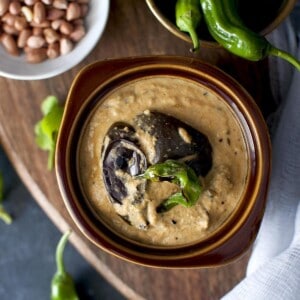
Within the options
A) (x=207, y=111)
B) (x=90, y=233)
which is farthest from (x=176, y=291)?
(x=207, y=111)

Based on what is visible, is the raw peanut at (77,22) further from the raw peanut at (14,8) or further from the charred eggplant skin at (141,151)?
the charred eggplant skin at (141,151)

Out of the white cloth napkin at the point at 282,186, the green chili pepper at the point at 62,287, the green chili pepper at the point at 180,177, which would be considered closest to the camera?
the green chili pepper at the point at 180,177

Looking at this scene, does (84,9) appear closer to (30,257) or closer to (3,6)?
(3,6)

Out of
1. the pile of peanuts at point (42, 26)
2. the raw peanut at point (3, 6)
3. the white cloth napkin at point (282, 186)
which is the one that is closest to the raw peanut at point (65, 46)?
the pile of peanuts at point (42, 26)

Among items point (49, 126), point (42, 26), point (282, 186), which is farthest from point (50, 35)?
point (282, 186)

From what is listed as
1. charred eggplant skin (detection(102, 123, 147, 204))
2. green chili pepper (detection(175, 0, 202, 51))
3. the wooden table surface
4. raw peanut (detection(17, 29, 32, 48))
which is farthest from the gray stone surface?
green chili pepper (detection(175, 0, 202, 51))

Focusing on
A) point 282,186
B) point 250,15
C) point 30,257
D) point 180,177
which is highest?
point 250,15

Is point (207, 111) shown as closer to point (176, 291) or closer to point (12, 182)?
point (176, 291)
